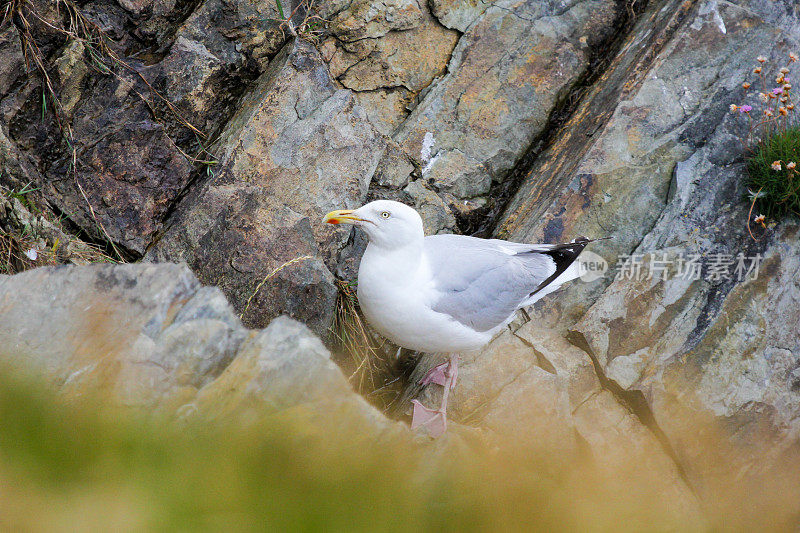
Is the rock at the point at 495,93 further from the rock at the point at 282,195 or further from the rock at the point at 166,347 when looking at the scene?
the rock at the point at 166,347

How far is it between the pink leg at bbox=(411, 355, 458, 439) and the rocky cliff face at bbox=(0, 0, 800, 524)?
0.16m

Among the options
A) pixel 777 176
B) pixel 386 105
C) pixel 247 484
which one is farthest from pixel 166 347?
pixel 777 176

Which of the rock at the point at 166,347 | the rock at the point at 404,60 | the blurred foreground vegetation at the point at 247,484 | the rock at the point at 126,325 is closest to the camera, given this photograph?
the blurred foreground vegetation at the point at 247,484

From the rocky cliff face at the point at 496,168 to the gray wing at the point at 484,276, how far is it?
1.46 ft

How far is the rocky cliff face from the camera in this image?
3.71m

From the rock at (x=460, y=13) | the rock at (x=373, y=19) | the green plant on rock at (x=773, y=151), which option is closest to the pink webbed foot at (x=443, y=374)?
the green plant on rock at (x=773, y=151)

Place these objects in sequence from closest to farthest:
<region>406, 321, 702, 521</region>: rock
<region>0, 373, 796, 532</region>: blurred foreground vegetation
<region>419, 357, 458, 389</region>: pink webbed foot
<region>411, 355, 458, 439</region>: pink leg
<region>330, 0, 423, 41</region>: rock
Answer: <region>0, 373, 796, 532</region>: blurred foreground vegetation → <region>406, 321, 702, 521</region>: rock → <region>411, 355, 458, 439</region>: pink leg → <region>419, 357, 458, 389</region>: pink webbed foot → <region>330, 0, 423, 41</region>: rock

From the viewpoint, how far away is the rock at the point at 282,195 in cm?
419

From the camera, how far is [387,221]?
3426 mm

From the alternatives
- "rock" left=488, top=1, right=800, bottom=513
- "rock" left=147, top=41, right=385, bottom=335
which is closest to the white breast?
"rock" left=147, top=41, right=385, bottom=335

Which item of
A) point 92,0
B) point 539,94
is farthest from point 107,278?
point 539,94

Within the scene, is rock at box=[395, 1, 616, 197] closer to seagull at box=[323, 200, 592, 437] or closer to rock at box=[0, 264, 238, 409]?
seagull at box=[323, 200, 592, 437]

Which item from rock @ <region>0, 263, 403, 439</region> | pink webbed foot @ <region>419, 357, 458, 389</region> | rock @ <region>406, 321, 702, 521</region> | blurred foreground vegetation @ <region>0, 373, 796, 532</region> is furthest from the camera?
pink webbed foot @ <region>419, 357, 458, 389</region>

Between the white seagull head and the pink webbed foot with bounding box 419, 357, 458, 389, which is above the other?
the white seagull head
